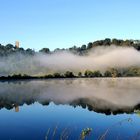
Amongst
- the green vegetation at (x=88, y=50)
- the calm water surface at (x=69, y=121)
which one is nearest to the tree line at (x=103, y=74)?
the green vegetation at (x=88, y=50)

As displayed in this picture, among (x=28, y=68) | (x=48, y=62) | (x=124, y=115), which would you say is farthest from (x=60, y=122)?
(x=48, y=62)

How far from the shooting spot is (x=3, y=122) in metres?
26.5

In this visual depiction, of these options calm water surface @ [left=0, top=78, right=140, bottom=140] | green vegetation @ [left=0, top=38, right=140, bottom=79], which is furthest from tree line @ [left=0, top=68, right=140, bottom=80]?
calm water surface @ [left=0, top=78, right=140, bottom=140]

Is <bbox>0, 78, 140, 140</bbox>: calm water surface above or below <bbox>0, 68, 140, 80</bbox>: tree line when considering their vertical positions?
below

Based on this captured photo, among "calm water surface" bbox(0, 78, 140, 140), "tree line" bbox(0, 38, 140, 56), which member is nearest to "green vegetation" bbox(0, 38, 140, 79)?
"tree line" bbox(0, 38, 140, 56)

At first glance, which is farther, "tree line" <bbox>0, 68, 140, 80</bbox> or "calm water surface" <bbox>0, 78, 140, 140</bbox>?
"tree line" <bbox>0, 68, 140, 80</bbox>

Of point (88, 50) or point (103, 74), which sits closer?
point (103, 74)

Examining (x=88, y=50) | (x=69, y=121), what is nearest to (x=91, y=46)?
(x=88, y=50)

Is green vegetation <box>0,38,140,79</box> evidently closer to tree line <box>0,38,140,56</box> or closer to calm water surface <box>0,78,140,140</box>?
tree line <box>0,38,140,56</box>

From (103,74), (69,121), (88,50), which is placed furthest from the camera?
(88,50)

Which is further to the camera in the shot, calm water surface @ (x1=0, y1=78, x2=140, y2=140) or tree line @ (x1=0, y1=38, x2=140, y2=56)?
tree line @ (x1=0, y1=38, x2=140, y2=56)

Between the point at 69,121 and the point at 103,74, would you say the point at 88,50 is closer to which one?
the point at 103,74

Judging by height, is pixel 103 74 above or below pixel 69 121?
above

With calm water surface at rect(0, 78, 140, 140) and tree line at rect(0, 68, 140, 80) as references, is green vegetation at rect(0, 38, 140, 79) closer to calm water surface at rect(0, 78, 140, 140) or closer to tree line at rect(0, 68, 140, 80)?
tree line at rect(0, 68, 140, 80)
